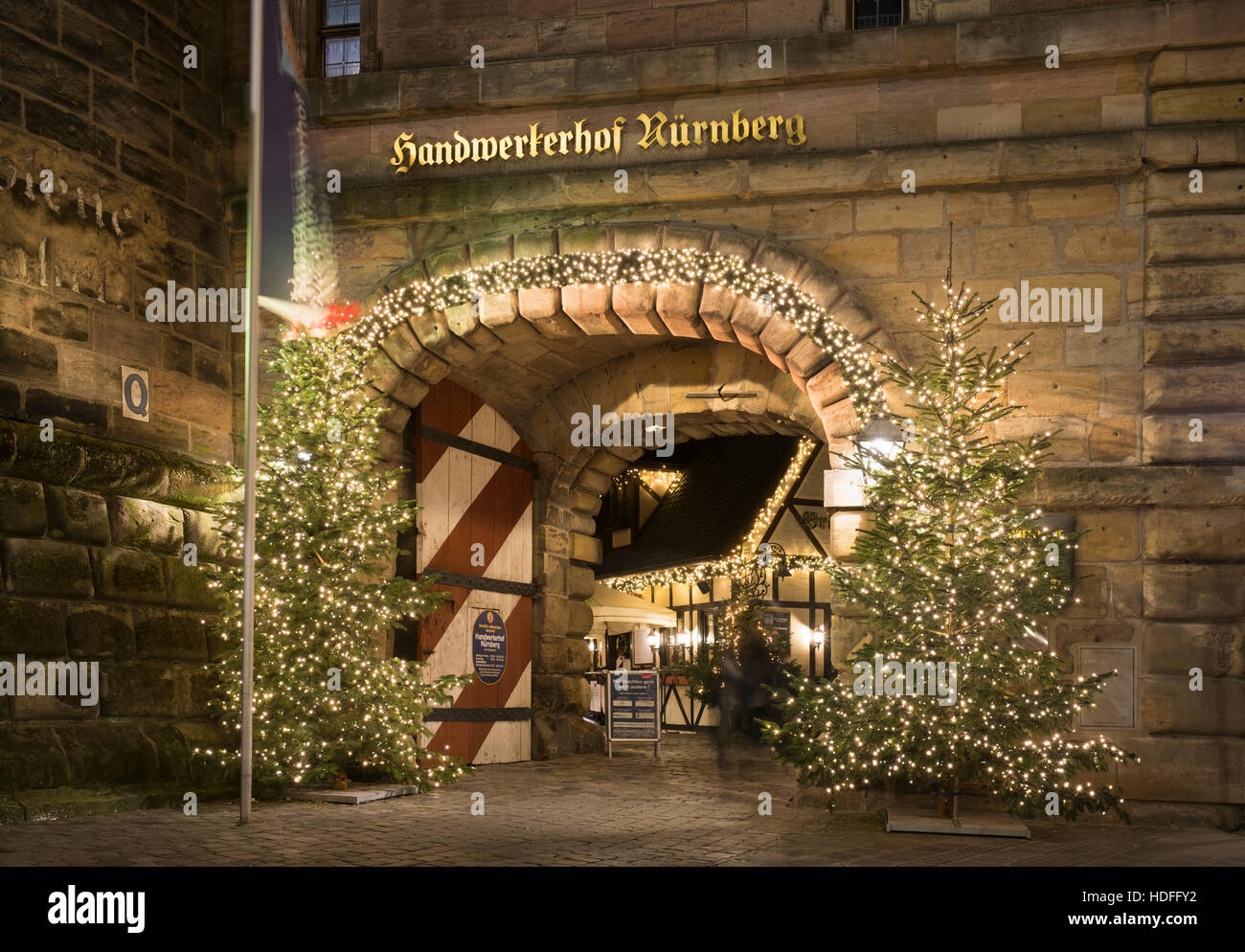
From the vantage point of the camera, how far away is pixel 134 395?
9.77 meters

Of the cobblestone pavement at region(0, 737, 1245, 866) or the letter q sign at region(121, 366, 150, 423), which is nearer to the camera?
the cobblestone pavement at region(0, 737, 1245, 866)

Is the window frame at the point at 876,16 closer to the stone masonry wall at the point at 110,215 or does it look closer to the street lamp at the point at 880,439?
the street lamp at the point at 880,439

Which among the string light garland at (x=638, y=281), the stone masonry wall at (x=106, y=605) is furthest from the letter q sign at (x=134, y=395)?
the string light garland at (x=638, y=281)

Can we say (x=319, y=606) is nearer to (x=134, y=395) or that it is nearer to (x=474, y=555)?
(x=134, y=395)

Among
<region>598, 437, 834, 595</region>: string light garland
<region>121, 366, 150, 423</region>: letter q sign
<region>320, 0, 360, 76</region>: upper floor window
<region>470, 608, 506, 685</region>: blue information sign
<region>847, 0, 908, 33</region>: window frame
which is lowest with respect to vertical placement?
<region>470, 608, 506, 685</region>: blue information sign

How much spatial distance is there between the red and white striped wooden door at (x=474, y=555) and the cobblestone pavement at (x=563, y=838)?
2.19m

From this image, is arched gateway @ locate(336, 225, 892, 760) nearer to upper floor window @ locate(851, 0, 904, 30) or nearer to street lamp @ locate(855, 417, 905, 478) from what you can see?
street lamp @ locate(855, 417, 905, 478)

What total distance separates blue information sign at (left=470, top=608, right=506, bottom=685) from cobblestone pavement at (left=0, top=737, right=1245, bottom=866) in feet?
8.04

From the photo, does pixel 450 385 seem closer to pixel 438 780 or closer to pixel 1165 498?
pixel 438 780

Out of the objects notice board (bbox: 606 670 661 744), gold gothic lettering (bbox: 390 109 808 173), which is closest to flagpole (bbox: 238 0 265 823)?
gold gothic lettering (bbox: 390 109 808 173)

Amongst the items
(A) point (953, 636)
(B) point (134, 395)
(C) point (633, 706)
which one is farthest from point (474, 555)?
(A) point (953, 636)

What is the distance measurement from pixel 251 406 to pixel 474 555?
494 centimetres

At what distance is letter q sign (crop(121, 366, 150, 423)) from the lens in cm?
968

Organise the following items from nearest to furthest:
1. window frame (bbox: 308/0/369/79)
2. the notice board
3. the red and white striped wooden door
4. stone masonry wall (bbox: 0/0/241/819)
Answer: stone masonry wall (bbox: 0/0/241/819) → window frame (bbox: 308/0/369/79) → the red and white striped wooden door → the notice board
